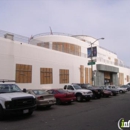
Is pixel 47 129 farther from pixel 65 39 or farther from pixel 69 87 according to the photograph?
pixel 65 39

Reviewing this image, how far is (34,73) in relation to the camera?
22.4 meters

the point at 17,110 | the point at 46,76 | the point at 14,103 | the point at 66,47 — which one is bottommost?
the point at 17,110

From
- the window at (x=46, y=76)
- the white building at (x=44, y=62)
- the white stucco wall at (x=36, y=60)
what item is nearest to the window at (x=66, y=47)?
the white building at (x=44, y=62)

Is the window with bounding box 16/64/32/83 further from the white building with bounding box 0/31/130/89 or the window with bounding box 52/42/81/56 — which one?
the window with bounding box 52/42/81/56

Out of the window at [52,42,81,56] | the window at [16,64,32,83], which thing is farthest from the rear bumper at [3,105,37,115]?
the window at [52,42,81,56]

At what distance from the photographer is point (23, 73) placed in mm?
20906

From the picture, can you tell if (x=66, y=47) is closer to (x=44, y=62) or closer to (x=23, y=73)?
(x=44, y=62)

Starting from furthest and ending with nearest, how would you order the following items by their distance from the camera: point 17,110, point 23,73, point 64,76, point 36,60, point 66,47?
point 66,47, point 64,76, point 36,60, point 23,73, point 17,110

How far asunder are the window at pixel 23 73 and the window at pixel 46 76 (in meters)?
2.24

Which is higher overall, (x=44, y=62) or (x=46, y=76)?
(x=44, y=62)

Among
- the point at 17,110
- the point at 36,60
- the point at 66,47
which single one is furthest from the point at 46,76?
the point at 17,110

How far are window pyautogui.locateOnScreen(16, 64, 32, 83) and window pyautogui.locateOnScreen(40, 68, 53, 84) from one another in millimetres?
2236

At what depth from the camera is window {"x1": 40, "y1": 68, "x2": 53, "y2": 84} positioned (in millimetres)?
23538

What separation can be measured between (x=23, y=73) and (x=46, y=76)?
4.19m
